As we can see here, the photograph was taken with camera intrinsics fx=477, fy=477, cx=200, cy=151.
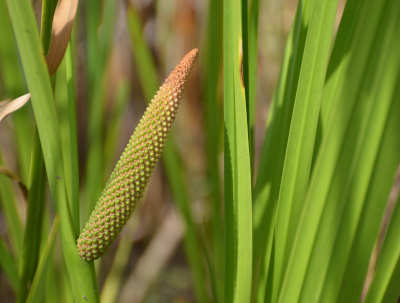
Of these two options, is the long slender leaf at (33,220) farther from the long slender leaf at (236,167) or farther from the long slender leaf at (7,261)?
the long slender leaf at (236,167)

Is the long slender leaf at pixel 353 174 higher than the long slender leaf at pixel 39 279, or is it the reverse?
the long slender leaf at pixel 353 174

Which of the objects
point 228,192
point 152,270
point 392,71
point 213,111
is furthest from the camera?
point 152,270

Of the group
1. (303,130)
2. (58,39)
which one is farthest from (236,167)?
(58,39)

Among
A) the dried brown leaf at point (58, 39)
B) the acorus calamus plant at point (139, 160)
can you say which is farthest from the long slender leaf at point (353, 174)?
the dried brown leaf at point (58, 39)

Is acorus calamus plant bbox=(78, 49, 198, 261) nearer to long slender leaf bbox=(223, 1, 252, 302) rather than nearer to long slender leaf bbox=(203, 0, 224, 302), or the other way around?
long slender leaf bbox=(223, 1, 252, 302)

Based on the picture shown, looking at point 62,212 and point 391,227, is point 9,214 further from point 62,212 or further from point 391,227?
point 391,227

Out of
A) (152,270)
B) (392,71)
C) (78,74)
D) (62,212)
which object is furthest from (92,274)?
(78,74)

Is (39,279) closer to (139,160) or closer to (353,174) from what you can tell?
(139,160)

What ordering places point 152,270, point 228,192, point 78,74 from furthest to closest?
point 78,74 → point 152,270 → point 228,192
